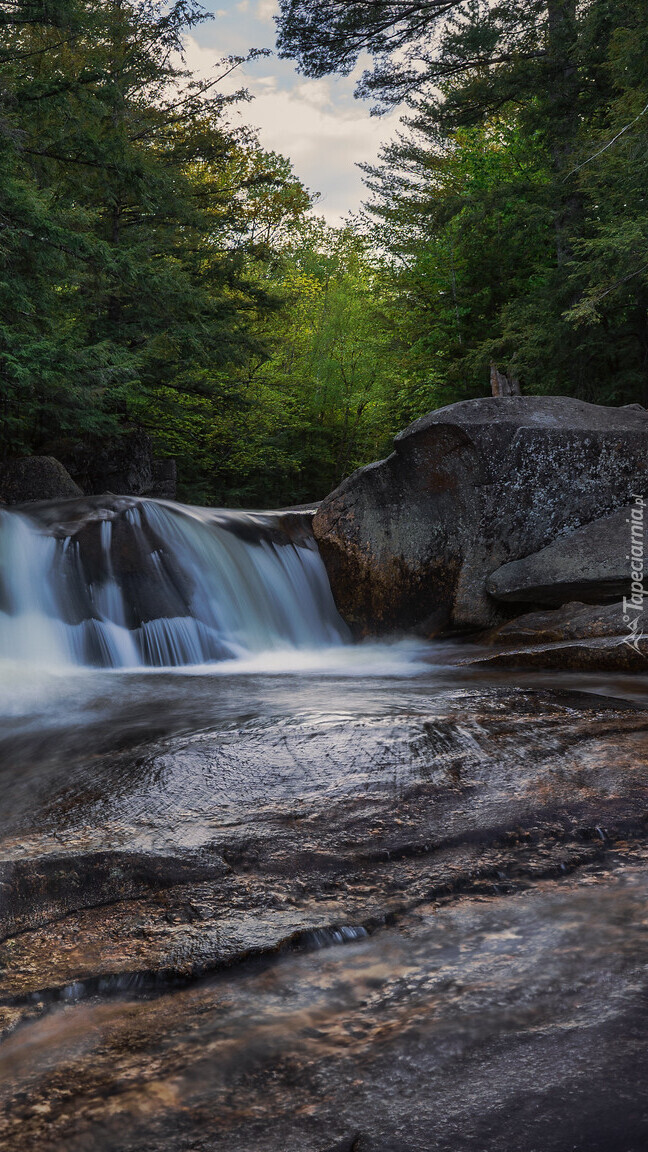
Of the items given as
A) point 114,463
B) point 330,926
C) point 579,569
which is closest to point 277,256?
point 114,463

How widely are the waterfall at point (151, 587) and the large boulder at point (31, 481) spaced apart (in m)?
3.35

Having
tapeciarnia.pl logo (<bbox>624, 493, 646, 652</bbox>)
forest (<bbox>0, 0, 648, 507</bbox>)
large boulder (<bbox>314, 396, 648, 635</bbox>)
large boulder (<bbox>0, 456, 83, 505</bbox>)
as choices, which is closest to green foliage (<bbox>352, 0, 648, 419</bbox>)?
forest (<bbox>0, 0, 648, 507</bbox>)

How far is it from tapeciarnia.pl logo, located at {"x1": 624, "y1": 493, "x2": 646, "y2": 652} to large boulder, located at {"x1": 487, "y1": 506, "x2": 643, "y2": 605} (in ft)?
0.11

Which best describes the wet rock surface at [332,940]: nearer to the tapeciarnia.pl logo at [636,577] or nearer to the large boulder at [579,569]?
the tapeciarnia.pl logo at [636,577]

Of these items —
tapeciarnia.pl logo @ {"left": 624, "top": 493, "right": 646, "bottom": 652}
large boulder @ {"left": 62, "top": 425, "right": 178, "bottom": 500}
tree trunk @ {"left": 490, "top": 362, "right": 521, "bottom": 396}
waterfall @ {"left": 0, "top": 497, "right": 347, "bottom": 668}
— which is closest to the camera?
tapeciarnia.pl logo @ {"left": 624, "top": 493, "right": 646, "bottom": 652}

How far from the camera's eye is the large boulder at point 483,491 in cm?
882

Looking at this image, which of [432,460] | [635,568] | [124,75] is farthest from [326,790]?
[124,75]

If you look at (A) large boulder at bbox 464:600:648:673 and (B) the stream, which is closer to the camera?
(B) the stream

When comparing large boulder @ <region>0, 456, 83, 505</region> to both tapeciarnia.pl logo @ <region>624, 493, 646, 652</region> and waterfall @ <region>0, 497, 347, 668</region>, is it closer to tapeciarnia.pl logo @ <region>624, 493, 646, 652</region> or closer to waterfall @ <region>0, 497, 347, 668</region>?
waterfall @ <region>0, 497, 347, 668</region>

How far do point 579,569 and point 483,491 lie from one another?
5.50 feet

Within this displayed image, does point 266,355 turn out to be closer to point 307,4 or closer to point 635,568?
point 307,4

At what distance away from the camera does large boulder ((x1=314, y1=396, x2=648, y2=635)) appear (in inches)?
347

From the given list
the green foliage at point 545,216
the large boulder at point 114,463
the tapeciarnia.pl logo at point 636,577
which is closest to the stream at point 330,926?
the tapeciarnia.pl logo at point 636,577

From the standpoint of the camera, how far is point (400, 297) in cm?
1875
